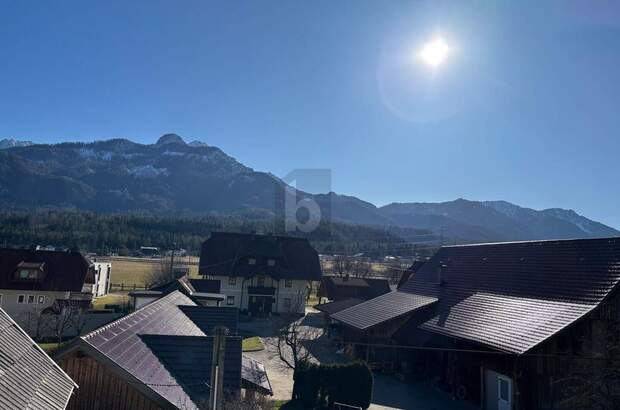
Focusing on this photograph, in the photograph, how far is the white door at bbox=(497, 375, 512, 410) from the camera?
1769 cm

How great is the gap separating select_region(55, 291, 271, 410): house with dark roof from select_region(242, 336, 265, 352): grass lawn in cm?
1567

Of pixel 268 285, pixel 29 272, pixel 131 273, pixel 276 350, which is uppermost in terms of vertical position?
pixel 29 272

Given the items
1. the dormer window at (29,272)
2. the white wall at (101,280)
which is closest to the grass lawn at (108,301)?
the white wall at (101,280)

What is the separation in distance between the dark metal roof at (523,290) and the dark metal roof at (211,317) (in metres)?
10.0

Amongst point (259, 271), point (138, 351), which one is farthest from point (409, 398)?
point (259, 271)

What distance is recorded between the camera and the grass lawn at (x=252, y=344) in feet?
96.0

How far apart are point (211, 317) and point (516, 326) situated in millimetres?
12961

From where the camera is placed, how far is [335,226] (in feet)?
499

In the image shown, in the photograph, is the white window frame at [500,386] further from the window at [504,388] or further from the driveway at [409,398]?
the driveway at [409,398]

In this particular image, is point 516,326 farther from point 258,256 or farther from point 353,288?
point 353,288

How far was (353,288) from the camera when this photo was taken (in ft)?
175

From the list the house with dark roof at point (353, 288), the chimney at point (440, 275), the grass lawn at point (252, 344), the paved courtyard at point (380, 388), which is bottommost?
the grass lawn at point (252, 344)

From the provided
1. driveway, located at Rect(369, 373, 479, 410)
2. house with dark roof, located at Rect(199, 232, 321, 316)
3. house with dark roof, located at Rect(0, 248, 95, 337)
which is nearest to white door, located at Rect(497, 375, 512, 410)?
driveway, located at Rect(369, 373, 479, 410)

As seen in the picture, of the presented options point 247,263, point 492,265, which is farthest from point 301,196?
point 492,265
